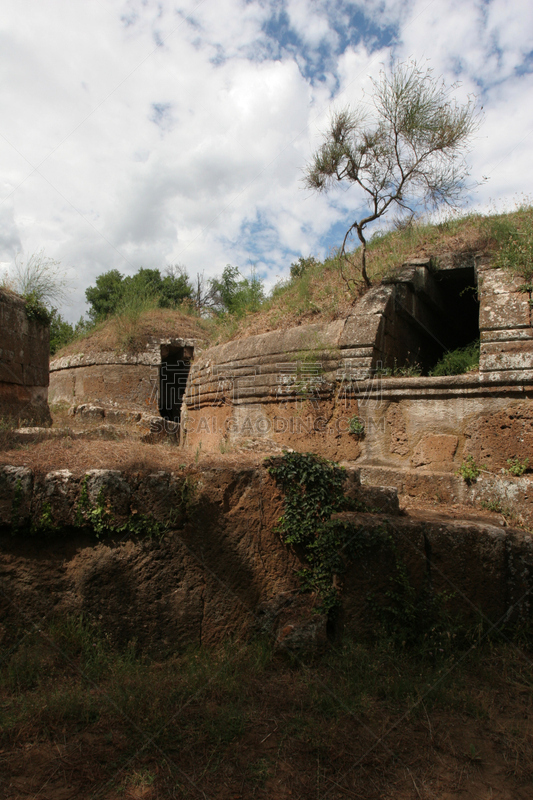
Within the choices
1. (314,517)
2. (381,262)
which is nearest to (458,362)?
(381,262)

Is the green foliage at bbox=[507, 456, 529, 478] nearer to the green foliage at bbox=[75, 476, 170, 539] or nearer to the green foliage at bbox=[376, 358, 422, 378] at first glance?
the green foliage at bbox=[376, 358, 422, 378]

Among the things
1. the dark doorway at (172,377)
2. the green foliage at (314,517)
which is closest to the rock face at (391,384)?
the green foliage at (314,517)

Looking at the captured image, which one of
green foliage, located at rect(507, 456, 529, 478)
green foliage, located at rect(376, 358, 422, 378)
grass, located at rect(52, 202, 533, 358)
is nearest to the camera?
green foliage, located at rect(507, 456, 529, 478)

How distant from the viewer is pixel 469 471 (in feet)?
17.7

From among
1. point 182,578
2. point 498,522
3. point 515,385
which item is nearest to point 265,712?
point 182,578

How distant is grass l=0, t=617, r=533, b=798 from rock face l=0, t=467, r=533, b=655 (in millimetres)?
167

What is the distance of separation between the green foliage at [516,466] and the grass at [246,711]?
210 centimetres

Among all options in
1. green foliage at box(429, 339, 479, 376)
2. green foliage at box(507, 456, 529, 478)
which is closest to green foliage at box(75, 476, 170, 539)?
green foliage at box(507, 456, 529, 478)

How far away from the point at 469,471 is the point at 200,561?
10.4 feet

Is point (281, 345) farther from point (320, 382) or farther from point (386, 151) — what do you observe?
point (386, 151)

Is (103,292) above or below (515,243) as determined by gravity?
above

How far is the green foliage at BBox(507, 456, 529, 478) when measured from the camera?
5211mm

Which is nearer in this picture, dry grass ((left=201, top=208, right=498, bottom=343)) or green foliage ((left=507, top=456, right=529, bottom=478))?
green foliage ((left=507, top=456, right=529, bottom=478))

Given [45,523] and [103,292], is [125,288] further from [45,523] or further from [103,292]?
[45,523]
